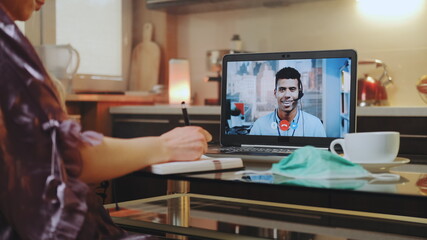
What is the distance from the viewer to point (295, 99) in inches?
68.7

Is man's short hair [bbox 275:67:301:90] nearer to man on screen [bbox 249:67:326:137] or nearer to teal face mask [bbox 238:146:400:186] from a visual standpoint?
man on screen [bbox 249:67:326:137]

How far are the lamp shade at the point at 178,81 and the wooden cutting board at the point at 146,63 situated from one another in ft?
0.94

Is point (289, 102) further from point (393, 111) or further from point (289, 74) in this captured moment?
point (393, 111)

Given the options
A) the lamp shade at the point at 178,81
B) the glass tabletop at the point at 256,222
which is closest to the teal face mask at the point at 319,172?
the glass tabletop at the point at 256,222

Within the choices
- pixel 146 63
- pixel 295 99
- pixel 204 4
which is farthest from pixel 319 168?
pixel 146 63

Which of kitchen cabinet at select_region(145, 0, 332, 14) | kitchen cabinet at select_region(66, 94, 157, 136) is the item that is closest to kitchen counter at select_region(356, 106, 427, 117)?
kitchen cabinet at select_region(145, 0, 332, 14)

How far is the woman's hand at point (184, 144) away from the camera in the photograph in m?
1.24

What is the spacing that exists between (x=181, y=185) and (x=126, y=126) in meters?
1.83

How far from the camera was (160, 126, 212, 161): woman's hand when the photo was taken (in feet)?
4.06

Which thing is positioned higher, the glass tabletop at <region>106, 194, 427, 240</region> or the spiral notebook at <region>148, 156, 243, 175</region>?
the spiral notebook at <region>148, 156, 243, 175</region>

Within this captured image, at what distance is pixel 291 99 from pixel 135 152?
712 millimetres

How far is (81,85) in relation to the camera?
4066mm

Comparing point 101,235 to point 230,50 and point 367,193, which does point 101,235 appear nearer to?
point 367,193

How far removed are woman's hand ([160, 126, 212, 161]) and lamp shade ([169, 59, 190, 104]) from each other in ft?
8.88
